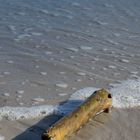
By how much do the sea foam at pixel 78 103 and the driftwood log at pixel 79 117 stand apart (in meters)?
0.44

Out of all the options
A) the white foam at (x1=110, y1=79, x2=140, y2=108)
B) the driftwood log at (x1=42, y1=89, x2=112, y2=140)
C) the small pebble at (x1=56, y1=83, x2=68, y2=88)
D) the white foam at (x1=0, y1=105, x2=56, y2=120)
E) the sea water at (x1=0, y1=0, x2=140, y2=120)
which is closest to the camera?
the driftwood log at (x1=42, y1=89, x2=112, y2=140)

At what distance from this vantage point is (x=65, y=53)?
23.0 feet

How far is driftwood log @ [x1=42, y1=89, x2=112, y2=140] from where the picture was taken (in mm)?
3986

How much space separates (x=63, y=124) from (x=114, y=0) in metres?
6.98

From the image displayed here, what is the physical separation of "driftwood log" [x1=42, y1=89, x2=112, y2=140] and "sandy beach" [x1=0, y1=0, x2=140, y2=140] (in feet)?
0.53

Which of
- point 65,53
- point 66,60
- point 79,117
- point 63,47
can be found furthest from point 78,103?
point 63,47

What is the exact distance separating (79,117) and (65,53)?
9.12 ft

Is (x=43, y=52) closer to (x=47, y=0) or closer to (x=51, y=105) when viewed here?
(x=51, y=105)

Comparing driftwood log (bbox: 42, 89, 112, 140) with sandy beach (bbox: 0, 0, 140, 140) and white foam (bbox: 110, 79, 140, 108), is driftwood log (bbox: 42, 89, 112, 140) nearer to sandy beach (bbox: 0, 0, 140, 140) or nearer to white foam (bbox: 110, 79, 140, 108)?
sandy beach (bbox: 0, 0, 140, 140)

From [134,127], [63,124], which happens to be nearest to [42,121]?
[63,124]

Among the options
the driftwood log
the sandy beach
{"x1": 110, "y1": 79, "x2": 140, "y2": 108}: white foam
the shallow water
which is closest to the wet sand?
the sandy beach

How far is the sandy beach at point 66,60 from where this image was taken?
15.7 feet

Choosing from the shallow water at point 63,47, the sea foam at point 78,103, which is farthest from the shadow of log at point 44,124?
the shallow water at point 63,47

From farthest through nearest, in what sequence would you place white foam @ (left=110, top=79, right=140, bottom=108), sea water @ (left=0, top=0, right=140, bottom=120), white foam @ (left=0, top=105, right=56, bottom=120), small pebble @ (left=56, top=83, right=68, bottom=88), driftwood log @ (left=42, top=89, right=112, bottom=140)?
1. small pebble @ (left=56, top=83, right=68, bottom=88)
2. sea water @ (left=0, top=0, right=140, bottom=120)
3. white foam @ (left=110, top=79, right=140, bottom=108)
4. white foam @ (left=0, top=105, right=56, bottom=120)
5. driftwood log @ (left=42, top=89, right=112, bottom=140)
